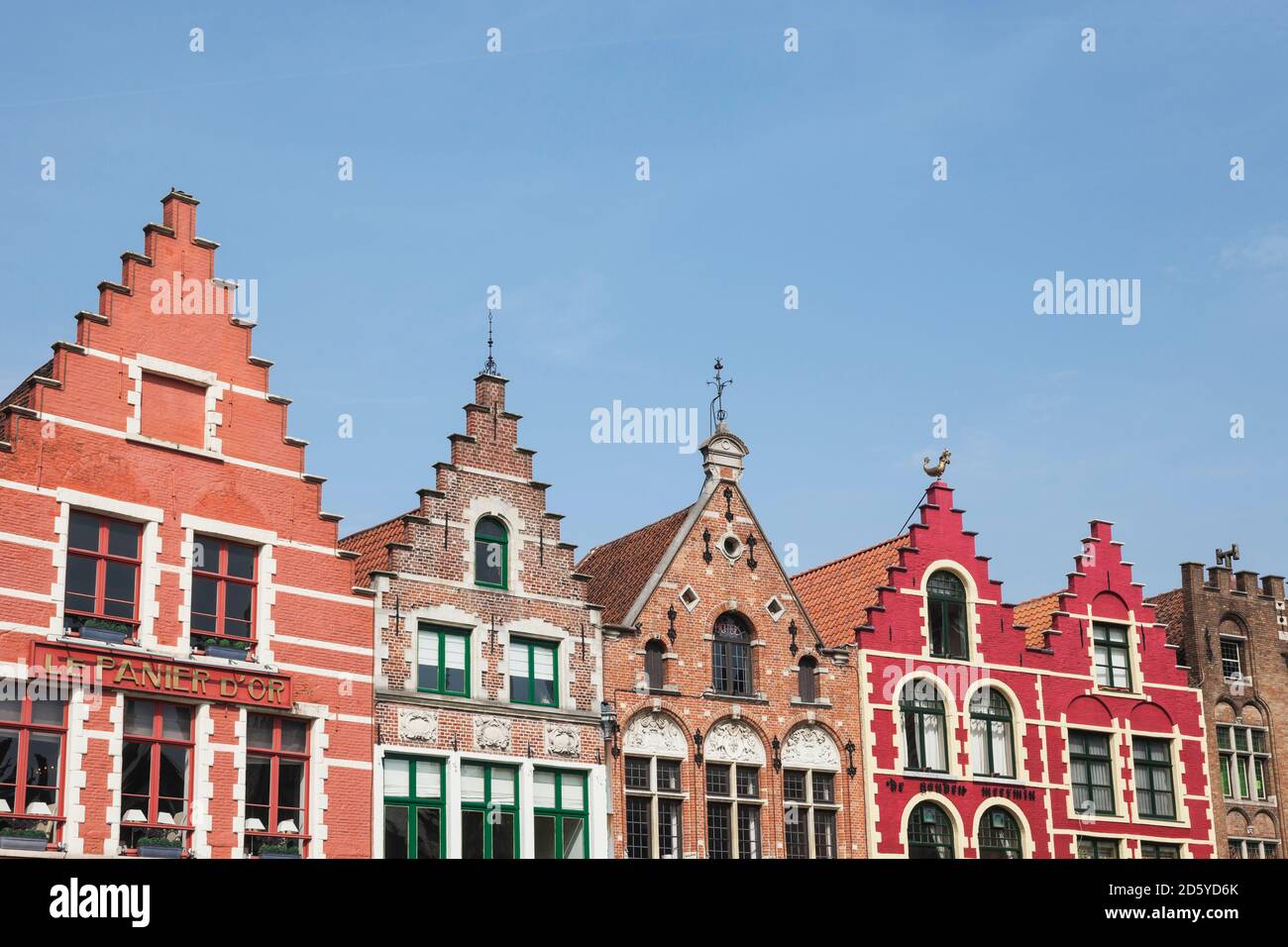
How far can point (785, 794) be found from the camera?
34.2 m

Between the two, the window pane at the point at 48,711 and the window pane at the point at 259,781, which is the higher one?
the window pane at the point at 48,711

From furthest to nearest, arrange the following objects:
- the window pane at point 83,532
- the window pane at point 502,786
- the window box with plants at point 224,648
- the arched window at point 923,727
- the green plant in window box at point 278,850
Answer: the arched window at point 923,727 < the window pane at point 502,786 < the window box with plants at point 224,648 < the green plant in window box at point 278,850 < the window pane at point 83,532

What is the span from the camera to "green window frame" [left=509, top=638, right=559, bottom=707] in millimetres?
31797

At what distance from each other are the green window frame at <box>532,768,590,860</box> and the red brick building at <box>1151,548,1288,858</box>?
15.3m

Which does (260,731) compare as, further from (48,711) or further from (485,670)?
(485,670)

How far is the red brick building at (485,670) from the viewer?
30148mm

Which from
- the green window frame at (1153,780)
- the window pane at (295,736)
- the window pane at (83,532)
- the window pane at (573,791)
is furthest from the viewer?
the green window frame at (1153,780)

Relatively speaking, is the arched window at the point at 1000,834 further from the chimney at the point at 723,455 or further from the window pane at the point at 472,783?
the window pane at the point at 472,783

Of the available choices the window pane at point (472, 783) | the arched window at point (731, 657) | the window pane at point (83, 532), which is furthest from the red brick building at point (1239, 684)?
the window pane at point (83, 532)

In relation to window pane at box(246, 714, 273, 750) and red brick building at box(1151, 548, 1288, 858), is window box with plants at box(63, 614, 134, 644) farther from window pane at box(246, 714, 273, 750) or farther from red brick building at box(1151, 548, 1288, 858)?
red brick building at box(1151, 548, 1288, 858)

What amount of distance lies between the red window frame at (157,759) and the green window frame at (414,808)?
3.45m

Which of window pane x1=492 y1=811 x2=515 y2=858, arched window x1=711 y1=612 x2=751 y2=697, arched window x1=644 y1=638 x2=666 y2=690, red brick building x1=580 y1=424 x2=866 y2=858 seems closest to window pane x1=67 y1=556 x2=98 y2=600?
window pane x1=492 y1=811 x2=515 y2=858

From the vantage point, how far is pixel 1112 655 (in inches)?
1551
